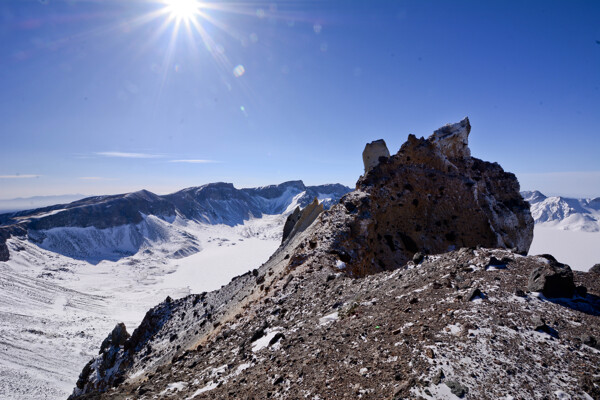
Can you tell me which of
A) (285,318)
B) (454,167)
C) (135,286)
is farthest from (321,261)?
(135,286)

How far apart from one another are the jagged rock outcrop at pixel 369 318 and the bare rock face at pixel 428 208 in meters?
0.12

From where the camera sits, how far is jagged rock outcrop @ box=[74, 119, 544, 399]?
231 inches

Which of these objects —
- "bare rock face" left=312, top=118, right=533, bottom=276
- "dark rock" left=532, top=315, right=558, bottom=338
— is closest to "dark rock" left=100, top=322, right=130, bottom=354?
"bare rock face" left=312, top=118, right=533, bottom=276

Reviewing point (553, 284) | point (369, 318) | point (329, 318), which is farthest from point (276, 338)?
point (553, 284)

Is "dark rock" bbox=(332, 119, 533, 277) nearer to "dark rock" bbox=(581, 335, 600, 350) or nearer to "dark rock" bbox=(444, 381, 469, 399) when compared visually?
"dark rock" bbox=(581, 335, 600, 350)

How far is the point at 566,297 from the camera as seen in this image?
7488 millimetres

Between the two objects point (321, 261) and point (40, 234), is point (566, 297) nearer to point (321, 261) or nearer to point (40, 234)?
point (321, 261)

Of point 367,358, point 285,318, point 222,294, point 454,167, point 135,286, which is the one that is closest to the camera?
point 367,358

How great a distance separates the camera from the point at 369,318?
8602 mm

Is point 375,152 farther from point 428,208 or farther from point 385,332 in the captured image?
point 385,332

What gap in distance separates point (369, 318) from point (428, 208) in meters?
18.1

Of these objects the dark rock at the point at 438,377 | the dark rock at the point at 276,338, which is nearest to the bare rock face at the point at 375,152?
the dark rock at the point at 276,338

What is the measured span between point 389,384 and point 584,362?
154 inches

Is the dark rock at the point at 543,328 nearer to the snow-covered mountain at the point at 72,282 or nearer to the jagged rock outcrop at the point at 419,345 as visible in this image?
the jagged rock outcrop at the point at 419,345
